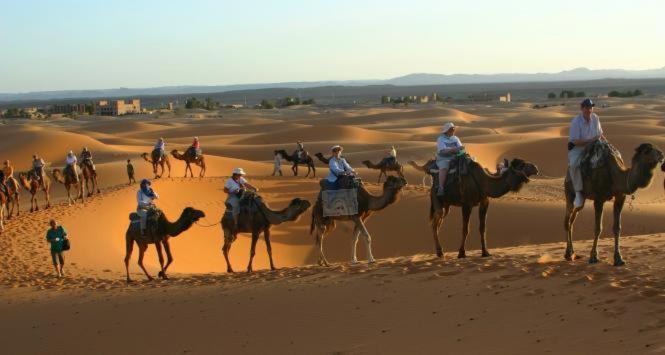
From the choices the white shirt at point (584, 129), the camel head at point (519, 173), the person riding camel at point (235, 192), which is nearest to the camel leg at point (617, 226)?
the white shirt at point (584, 129)

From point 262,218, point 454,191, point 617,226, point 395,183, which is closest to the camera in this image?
point 617,226

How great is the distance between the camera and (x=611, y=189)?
12.0 metres

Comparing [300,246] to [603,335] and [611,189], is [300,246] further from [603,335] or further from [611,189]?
[603,335]

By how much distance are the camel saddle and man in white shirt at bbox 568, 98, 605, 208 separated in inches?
3.2

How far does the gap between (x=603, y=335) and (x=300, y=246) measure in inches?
558

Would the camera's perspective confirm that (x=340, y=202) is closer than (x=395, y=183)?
No

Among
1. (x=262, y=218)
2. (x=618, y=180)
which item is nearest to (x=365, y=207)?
(x=262, y=218)

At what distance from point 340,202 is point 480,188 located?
3.10 meters

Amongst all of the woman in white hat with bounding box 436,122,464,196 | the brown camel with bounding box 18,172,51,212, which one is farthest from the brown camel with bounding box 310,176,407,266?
the brown camel with bounding box 18,172,51,212

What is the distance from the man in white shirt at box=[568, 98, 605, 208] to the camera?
487 inches

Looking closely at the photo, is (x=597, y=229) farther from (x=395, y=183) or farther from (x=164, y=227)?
(x=164, y=227)

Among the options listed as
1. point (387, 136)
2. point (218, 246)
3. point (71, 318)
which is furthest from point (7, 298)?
point (387, 136)

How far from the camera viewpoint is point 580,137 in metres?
12.4

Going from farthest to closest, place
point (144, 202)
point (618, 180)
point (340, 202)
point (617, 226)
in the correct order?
point (340, 202)
point (144, 202)
point (617, 226)
point (618, 180)
